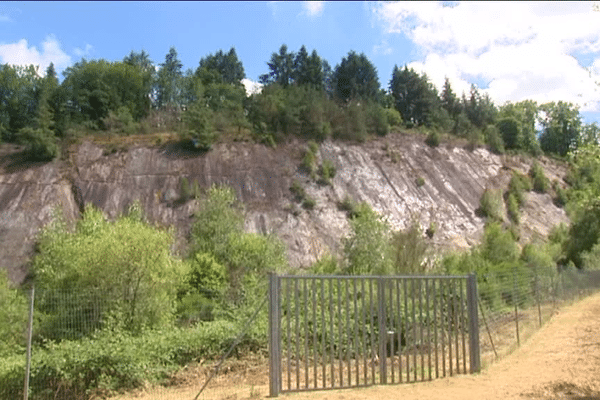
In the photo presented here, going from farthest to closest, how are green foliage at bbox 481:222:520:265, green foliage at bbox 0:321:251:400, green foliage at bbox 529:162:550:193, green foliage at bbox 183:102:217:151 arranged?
1. green foliage at bbox 529:162:550:193
2. green foliage at bbox 183:102:217:151
3. green foliage at bbox 481:222:520:265
4. green foliage at bbox 0:321:251:400

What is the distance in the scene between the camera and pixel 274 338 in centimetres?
916

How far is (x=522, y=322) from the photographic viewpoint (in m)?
15.8

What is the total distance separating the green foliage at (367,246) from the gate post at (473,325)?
60.1ft

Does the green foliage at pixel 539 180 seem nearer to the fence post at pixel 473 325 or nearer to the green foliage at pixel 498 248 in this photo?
the green foliage at pixel 498 248

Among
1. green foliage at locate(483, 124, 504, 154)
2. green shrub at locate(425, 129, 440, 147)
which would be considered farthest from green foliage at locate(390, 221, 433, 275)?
green foliage at locate(483, 124, 504, 154)

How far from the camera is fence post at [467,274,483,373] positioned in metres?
11.2

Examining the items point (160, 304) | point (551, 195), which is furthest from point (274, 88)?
point (160, 304)

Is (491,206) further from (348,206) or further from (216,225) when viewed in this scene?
(216,225)

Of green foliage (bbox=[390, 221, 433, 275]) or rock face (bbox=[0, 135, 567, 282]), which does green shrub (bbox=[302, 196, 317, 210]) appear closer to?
rock face (bbox=[0, 135, 567, 282])

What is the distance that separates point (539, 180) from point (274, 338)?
50.0 meters

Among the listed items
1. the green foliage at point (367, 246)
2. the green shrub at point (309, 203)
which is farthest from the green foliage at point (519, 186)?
the green foliage at point (367, 246)

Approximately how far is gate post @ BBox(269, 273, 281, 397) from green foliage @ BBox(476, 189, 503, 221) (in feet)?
130

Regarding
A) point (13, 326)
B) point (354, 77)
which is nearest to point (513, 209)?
point (354, 77)

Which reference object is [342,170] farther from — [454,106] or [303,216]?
[454,106]
